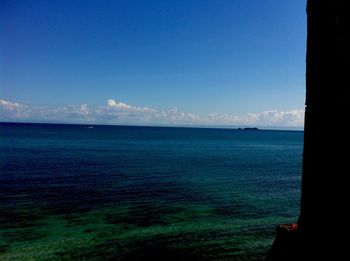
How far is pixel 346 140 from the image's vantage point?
15.8ft

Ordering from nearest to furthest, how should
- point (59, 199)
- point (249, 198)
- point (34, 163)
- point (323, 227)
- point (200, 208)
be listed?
point (323, 227)
point (200, 208)
point (59, 199)
point (249, 198)
point (34, 163)

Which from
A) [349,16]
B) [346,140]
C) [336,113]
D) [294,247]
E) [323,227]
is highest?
[349,16]

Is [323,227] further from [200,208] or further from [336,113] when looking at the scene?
[200,208]

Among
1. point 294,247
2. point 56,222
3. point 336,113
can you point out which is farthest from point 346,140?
point 56,222

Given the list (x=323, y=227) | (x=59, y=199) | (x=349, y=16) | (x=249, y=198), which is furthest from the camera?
(x=249, y=198)

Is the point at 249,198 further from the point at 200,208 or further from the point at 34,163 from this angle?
the point at 34,163

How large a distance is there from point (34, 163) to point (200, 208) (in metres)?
31.4

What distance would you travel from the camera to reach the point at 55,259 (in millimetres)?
14125

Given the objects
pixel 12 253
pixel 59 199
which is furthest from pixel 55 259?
pixel 59 199

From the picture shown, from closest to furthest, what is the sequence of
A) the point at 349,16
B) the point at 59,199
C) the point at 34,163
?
the point at 349,16, the point at 59,199, the point at 34,163

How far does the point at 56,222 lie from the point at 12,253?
4735mm

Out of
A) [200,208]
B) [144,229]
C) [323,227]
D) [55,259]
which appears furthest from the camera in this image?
[200,208]

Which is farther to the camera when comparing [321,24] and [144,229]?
[144,229]

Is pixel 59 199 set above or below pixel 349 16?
below
